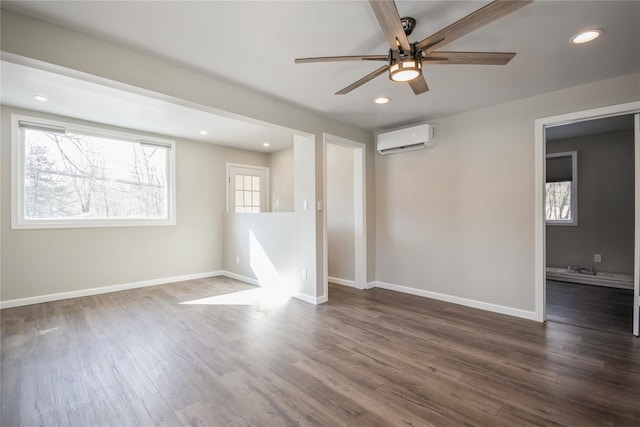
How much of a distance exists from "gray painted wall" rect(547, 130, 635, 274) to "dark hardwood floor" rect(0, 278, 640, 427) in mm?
2973

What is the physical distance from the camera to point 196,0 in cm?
181

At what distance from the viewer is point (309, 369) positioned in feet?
7.36

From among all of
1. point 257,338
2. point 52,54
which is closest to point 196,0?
point 52,54

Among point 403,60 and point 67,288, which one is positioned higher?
point 403,60

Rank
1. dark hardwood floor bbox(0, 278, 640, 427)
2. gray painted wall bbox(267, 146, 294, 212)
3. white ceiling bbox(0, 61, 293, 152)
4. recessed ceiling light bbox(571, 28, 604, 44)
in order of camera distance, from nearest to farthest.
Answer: dark hardwood floor bbox(0, 278, 640, 427) < recessed ceiling light bbox(571, 28, 604, 44) < white ceiling bbox(0, 61, 293, 152) < gray painted wall bbox(267, 146, 294, 212)

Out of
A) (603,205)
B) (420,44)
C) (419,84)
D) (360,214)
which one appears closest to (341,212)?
(360,214)

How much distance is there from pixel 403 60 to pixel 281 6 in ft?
2.78

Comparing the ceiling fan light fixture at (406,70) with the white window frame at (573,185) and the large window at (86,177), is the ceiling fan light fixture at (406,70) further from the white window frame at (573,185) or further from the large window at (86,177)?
the white window frame at (573,185)

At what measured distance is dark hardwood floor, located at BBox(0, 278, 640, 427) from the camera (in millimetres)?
1744

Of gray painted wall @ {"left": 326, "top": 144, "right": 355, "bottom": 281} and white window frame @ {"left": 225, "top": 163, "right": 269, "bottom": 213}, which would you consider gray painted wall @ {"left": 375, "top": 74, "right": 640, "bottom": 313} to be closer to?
gray painted wall @ {"left": 326, "top": 144, "right": 355, "bottom": 281}

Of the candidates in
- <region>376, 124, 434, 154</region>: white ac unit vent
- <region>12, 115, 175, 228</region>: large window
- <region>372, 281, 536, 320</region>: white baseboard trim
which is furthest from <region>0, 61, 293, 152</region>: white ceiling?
Result: <region>372, 281, 536, 320</region>: white baseboard trim

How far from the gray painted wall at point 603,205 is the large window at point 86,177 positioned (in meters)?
7.16

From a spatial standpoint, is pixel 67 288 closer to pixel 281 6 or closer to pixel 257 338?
pixel 257 338

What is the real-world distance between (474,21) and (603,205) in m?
5.31
